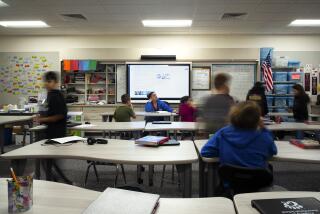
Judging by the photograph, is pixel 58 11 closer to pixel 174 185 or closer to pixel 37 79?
pixel 37 79

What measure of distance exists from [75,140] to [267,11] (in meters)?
4.79

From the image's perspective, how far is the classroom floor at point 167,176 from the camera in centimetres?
386

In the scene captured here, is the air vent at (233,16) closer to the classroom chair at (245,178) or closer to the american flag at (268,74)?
the american flag at (268,74)

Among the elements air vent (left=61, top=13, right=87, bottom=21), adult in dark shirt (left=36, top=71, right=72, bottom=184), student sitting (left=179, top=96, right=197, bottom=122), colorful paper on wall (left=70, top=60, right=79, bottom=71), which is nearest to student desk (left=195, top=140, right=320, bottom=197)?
adult in dark shirt (left=36, top=71, right=72, bottom=184)

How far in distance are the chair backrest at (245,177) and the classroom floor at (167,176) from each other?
155cm

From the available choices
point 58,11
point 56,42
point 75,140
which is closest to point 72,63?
point 56,42

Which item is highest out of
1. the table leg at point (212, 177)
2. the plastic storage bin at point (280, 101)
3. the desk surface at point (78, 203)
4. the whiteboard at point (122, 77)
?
the whiteboard at point (122, 77)

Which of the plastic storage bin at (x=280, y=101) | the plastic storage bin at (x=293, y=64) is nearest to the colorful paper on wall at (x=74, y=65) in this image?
the plastic storage bin at (x=280, y=101)

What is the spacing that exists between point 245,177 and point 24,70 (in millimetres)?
8008

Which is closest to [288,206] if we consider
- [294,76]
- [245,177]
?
[245,177]

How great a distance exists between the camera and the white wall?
8.32m

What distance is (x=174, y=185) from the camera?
3951 millimetres

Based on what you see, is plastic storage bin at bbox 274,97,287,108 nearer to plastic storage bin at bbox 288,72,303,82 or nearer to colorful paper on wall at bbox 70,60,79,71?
plastic storage bin at bbox 288,72,303,82

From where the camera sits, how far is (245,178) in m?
2.04
